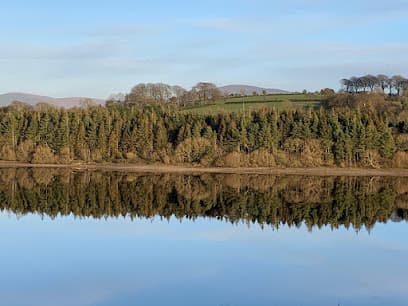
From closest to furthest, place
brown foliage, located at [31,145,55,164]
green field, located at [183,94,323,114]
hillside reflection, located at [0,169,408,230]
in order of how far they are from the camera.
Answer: hillside reflection, located at [0,169,408,230] < brown foliage, located at [31,145,55,164] < green field, located at [183,94,323,114]

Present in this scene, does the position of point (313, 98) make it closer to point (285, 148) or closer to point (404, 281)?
point (285, 148)

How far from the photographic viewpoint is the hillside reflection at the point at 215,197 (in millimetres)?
36625

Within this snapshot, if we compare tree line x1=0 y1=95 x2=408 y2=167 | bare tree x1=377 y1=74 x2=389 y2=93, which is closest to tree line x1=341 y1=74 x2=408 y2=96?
bare tree x1=377 y1=74 x2=389 y2=93

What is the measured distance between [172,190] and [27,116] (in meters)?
37.0

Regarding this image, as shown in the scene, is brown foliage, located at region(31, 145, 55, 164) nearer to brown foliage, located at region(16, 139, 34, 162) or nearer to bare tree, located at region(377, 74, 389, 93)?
brown foliage, located at region(16, 139, 34, 162)

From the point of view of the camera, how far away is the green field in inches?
3844

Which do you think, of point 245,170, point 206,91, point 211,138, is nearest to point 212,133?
point 211,138

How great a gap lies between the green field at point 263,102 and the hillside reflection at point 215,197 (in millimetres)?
38008

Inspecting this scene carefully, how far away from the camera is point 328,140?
6844cm

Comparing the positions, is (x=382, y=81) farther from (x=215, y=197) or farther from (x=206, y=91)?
(x=215, y=197)

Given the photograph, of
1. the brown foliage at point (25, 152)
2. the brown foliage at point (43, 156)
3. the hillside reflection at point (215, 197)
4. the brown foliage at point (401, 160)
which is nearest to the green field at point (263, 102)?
the brown foliage at point (43, 156)

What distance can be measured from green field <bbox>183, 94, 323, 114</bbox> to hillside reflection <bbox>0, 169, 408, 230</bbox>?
125ft

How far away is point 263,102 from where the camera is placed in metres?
103

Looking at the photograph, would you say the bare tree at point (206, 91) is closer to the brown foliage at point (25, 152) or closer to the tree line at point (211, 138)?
the tree line at point (211, 138)
